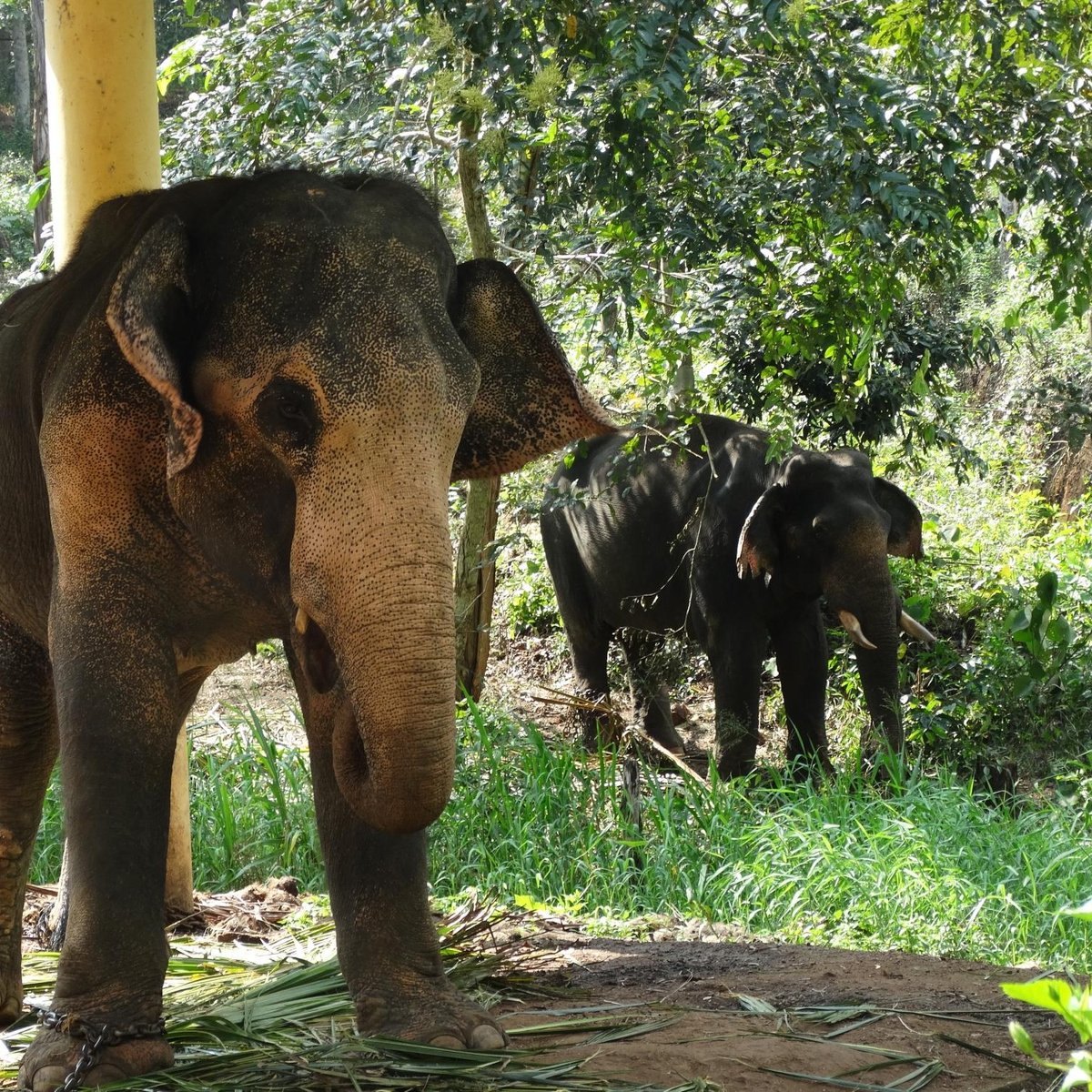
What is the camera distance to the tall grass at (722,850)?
488cm

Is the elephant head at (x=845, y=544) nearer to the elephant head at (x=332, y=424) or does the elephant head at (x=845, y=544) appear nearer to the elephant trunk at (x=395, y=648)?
the elephant head at (x=332, y=424)

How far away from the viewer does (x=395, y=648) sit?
2.64 m

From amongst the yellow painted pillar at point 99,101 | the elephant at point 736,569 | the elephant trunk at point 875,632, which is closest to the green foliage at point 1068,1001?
the yellow painted pillar at point 99,101

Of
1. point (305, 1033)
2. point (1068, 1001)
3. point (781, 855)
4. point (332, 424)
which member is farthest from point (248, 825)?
point (1068, 1001)

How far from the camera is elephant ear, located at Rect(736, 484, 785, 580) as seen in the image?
8.11 m

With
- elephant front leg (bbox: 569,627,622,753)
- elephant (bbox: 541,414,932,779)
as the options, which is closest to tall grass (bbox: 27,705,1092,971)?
elephant (bbox: 541,414,932,779)

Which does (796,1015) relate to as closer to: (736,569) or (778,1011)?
(778,1011)

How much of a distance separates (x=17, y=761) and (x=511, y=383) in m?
1.55

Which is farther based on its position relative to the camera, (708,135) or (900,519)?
(900,519)

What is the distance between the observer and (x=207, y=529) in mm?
3145

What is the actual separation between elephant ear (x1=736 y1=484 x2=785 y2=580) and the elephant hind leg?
4.79m

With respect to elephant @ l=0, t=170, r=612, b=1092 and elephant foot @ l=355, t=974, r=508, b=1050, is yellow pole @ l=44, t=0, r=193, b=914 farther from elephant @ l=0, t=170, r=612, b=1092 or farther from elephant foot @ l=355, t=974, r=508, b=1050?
elephant foot @ l=355, t=974, r=508, b=1050

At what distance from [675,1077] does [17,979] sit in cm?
183

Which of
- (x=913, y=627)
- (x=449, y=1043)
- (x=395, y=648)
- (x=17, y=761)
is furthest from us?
(x=913, y=627)
